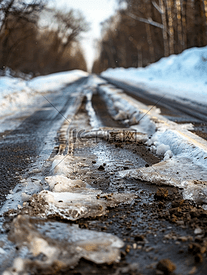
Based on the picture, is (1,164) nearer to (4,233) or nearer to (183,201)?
(4,233)

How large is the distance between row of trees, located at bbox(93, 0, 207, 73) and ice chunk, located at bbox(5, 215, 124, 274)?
18.5 meters

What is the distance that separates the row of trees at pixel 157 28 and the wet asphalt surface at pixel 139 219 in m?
17.0

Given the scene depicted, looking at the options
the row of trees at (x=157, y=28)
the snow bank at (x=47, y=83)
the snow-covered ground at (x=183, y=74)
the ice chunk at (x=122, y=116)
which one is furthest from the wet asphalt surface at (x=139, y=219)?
the row of trees at (x=157, y=28)

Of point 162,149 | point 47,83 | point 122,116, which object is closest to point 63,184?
point 162,149

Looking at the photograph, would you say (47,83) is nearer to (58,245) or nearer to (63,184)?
(63,184)

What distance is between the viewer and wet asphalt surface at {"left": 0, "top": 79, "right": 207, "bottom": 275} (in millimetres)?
1582

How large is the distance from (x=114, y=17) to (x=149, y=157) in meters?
58.3

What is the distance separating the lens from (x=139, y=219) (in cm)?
207

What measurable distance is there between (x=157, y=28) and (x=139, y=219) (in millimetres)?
32828

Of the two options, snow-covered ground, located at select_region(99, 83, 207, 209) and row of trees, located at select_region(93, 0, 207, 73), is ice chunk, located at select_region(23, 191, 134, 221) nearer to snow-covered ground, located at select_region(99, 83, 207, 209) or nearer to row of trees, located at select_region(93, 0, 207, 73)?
snow-covered ground, located at select_region(99, 83, 207, 209)

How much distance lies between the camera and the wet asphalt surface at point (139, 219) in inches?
62.3

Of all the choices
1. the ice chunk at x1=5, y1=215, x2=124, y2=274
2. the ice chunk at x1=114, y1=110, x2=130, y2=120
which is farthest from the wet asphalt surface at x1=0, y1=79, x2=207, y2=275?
the ice chunk at x1=114, y1=110, x2=130, y2=120

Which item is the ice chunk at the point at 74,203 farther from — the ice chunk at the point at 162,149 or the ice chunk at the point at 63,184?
the ice chunk at the point at 162,149

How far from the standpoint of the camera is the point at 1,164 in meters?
3.47
